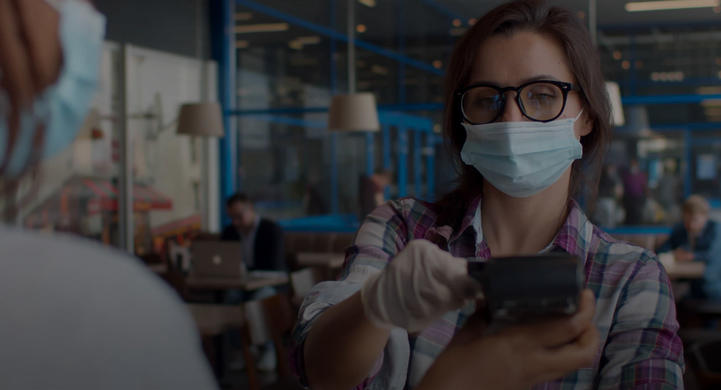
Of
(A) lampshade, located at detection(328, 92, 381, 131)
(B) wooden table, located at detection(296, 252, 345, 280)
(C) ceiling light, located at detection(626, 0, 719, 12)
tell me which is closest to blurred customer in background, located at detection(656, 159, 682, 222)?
(C) ceiling light, located at detection(626, 0, 719, 12)

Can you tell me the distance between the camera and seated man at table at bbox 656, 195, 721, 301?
580 centimetres

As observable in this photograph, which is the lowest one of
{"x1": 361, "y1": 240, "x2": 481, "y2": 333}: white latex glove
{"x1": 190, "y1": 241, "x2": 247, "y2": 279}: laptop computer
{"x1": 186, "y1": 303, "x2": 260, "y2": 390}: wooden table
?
{"x1": 186, "y1": 303, "x2": 260, "y2": 390}: wooden table

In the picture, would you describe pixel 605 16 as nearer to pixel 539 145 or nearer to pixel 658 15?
pixel 658 15

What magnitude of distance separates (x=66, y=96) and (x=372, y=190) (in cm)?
810

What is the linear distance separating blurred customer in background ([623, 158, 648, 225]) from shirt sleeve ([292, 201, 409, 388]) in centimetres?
741

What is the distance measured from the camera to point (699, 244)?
20.1ft

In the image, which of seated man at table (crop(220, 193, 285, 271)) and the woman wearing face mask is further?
seated man at table (crop(220, 193, 285, 271))

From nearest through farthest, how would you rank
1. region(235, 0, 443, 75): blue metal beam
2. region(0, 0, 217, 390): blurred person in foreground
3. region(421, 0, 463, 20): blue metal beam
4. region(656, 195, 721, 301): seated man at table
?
region(0, 0, 217, 390): blurred person in foreground < region(656, 195, 721, 301): seated man at table < region(421, 0, 463, 20): blue metal beam < region(235, 0, 443, 75): blue metal beam

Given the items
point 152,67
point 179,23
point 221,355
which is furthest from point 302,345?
point 179,23

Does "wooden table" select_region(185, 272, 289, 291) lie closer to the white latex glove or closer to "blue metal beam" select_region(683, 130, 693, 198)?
"blue metal beam" select_region(683, 130, 693, 198)

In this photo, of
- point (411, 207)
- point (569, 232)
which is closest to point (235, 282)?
point (411, 207)

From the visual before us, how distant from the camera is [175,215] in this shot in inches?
345

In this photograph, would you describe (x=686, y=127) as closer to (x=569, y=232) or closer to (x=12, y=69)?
(x=569, y=232)

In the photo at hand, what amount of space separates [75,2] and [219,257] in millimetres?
5764
